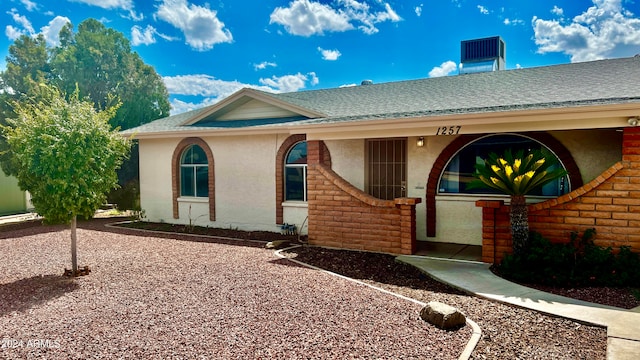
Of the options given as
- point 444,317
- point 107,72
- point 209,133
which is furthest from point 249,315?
point 107,72

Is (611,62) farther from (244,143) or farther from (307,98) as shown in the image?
(244,143)

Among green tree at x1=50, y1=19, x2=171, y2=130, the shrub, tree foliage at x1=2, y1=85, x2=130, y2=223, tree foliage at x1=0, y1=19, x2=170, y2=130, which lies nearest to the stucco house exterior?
the shrub

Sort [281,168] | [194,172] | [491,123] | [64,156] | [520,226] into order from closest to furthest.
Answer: [64,156], [520,226], [491,123], [281,168], [194,172]

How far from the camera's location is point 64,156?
7070 mm

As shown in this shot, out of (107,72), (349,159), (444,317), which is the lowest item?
(444,317)

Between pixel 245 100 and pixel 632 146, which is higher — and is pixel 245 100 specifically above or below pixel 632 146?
above

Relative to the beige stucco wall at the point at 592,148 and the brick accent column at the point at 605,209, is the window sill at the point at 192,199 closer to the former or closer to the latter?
the brick accent column at the point at 605,209

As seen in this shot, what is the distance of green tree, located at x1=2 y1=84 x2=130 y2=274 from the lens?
7.09 meters

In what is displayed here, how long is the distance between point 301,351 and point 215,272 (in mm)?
3676

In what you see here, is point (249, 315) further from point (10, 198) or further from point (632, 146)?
point (10, 198)

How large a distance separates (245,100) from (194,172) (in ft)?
10.0

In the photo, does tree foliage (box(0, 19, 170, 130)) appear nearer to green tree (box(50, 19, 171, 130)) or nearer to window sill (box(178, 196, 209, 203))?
green tree (box(50, 19, 171, 130))

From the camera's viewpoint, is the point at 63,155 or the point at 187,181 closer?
the point at 63,155

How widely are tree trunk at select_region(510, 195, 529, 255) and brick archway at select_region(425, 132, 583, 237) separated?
2487mm
